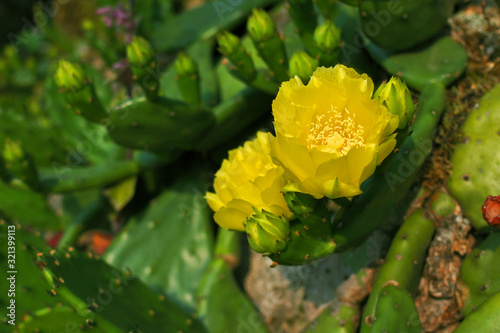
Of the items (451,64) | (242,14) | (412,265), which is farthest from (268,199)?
(242,14)

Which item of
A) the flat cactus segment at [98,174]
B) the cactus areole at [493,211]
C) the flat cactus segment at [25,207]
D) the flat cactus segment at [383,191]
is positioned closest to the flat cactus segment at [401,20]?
the flat cactus segment at [383,191]

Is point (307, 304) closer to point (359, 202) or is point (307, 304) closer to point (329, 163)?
point (359, 202)

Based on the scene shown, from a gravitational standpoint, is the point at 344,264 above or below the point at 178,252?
above

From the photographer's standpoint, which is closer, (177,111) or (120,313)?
(120,313)

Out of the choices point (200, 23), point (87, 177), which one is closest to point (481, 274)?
point (87, 177)

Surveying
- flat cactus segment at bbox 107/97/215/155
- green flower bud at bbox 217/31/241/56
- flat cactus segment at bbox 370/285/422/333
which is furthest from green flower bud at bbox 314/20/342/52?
Result: flat cactus segment at bbox 370/285/422/333

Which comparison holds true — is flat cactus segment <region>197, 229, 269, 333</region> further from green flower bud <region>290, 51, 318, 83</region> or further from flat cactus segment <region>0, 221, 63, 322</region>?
green flower bud <region>290, 51, 318, 83</region>
